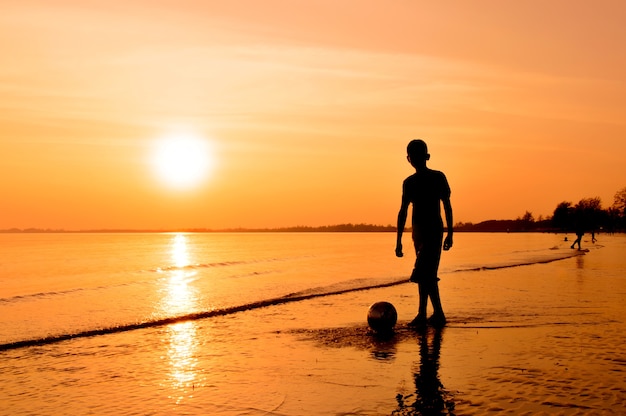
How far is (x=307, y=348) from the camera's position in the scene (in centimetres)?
1040

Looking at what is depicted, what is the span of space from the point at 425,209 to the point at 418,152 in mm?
993

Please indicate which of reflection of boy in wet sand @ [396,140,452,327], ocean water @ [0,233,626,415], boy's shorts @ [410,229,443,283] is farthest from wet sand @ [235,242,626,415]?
reflection of boy in wet sand @ [396,140,452,327]

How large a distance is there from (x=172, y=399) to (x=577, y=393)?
14.5 feet

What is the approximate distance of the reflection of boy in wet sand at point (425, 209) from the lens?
10992mm

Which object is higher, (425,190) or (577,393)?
(425,190)

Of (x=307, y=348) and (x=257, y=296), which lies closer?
(x=307, y=348)

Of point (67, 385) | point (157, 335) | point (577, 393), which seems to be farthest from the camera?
point (157, 335)

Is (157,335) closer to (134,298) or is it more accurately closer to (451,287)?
(134,298)

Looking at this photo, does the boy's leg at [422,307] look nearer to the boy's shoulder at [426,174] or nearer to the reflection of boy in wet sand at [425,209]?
the reflection of boy in wet sand at [425,209]

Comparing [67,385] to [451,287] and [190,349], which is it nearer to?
[190,349]

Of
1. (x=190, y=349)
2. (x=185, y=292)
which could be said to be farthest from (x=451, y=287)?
(x=190, y=349)

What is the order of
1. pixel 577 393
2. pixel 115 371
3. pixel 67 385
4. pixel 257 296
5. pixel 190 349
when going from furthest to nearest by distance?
pixel 257 296, pixel 190 349, pixel 115 371, pixel 67 385, pixel 577 393

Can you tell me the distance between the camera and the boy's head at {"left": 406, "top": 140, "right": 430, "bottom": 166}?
1091cm

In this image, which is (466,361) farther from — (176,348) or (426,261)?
(176,348)
